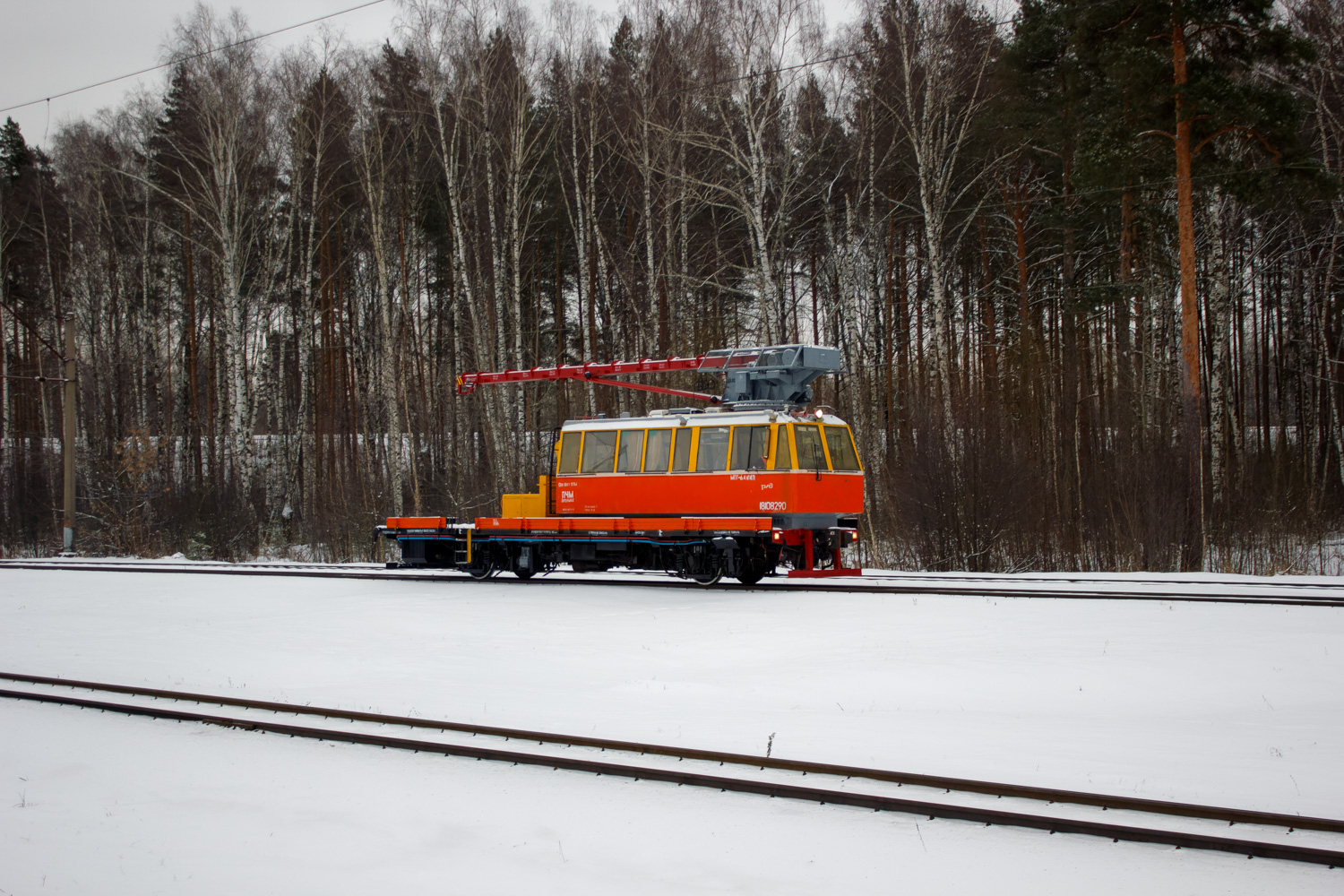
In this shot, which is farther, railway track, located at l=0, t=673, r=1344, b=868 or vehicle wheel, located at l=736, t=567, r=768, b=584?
vehicle wheel, located at l=736, t=567, r=768, b=584

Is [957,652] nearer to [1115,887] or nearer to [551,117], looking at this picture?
[1115,887]

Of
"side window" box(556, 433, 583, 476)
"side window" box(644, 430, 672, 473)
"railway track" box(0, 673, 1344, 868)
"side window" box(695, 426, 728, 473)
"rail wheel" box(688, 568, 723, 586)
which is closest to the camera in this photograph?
"railway track" box(0, 673, 1344, 868)

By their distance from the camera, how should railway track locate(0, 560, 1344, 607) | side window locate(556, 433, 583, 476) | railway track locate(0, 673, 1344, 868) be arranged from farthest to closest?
side window locate(556, 433, 583, 476)
railway track locate(0, 560, 1344, 607)
railway track locate(0, 673, 1344, 868)

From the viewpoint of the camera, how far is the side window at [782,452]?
16547 mm

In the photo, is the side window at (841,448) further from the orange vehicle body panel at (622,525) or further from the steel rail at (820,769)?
the steel rail at (820,769)

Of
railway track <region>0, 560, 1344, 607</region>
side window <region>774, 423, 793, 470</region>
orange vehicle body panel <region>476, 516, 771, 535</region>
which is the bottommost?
railway track <region>0, 560, 1344, 607</region>

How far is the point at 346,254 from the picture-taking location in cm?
4094

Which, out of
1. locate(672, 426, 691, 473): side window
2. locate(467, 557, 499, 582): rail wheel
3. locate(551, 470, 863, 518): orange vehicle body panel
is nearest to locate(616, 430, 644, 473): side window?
locate(551, 470, 863, 518): orange vehicle body panel

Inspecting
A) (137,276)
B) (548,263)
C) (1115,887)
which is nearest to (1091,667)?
(1115,887)

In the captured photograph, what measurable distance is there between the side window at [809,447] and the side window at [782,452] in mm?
146

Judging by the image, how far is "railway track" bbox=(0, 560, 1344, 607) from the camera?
45.8ft

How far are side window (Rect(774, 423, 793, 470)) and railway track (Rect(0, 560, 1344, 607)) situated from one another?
6.53ft

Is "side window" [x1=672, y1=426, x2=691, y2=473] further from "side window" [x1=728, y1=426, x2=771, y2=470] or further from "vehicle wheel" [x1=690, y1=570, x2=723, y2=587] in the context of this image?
"vehicle wheel" [x1=690, y1=570, x2=723, y2=587]

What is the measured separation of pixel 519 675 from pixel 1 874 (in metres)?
5.34
